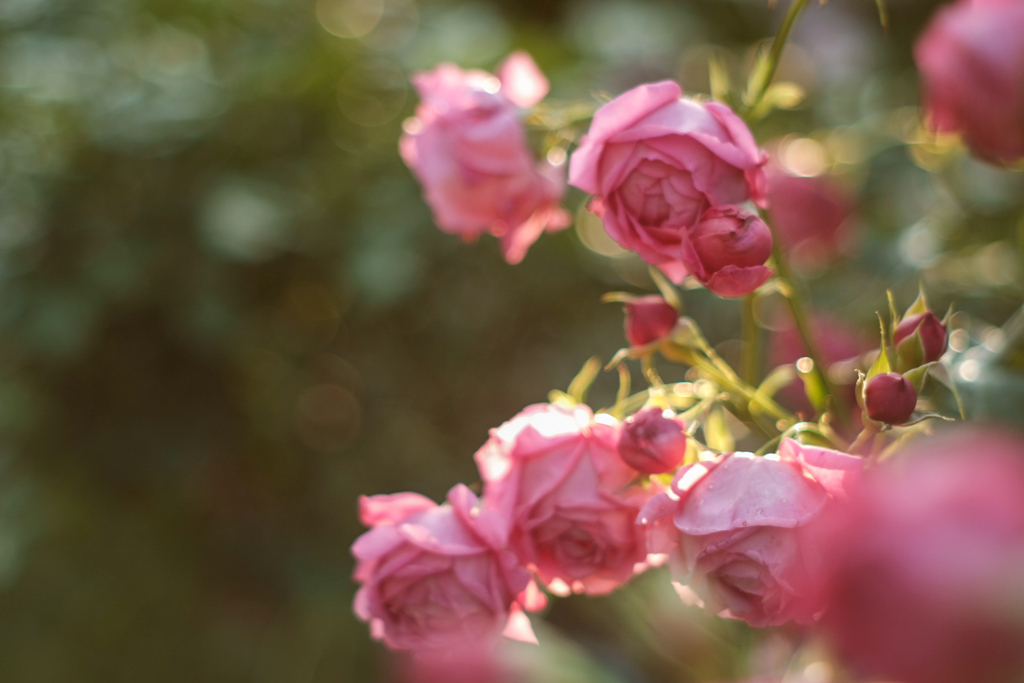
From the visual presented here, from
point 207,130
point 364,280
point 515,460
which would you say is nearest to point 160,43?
point 207,130

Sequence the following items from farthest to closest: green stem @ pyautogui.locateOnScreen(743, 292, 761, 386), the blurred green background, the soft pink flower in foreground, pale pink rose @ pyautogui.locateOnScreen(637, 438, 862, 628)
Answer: the blurred green background
green stem @ pyautogui.locateOnScreen(743, 292, 761, 386)
pale pink rose @ pyautogui.locateOnScreen(637, 438, 862, 628)
the soft pink flower in foreground

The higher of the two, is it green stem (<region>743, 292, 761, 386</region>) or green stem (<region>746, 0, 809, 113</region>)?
green stem (<region>746, 0, 809, 113</region>)

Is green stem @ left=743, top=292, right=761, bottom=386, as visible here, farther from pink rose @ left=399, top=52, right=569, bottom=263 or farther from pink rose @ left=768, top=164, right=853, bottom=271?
pink rose @ left=768, top=164, right=853, bottom=271

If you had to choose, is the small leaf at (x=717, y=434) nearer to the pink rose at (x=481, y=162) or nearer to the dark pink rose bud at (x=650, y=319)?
the dark pink rose bud at (x=650, y=319)

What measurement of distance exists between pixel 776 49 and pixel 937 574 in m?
0.33

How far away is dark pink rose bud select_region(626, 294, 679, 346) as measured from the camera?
428 millimetres

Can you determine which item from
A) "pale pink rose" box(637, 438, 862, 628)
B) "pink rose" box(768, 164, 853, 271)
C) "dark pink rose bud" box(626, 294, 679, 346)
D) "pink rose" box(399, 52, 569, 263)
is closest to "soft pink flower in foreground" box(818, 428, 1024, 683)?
"pale pink rose" box(637, 438, 862, 628)

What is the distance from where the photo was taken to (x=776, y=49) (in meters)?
0.41

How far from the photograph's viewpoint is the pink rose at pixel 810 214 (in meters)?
0.79

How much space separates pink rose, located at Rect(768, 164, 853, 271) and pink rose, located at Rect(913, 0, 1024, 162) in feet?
0.76

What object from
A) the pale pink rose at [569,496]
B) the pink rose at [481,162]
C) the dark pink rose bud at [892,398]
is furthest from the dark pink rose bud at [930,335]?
the pink rose at [481,162]

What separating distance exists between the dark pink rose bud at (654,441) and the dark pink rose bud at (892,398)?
3.4 inches

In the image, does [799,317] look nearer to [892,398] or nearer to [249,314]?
[892,398]

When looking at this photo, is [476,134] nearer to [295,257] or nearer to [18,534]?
[295,257]
